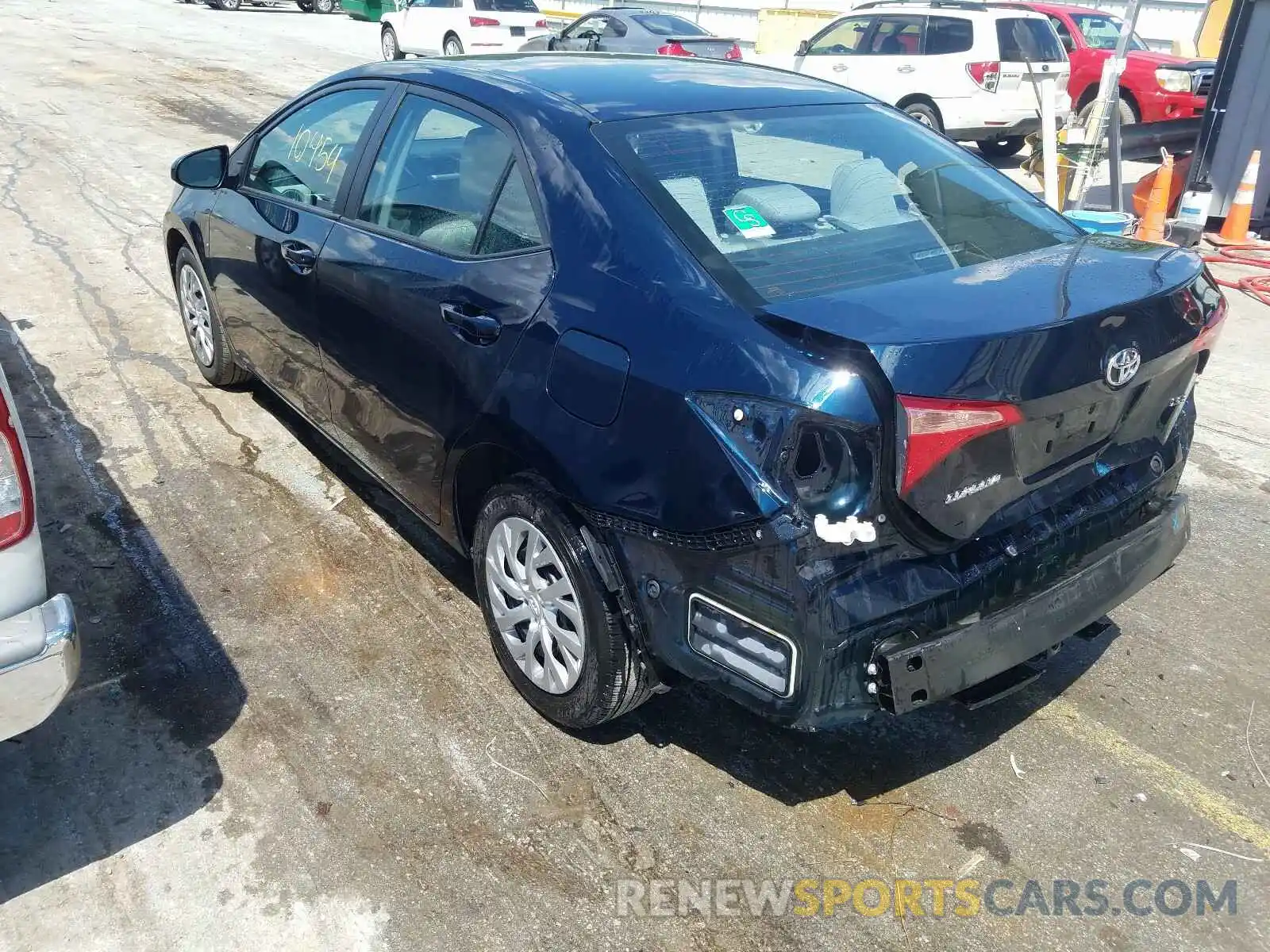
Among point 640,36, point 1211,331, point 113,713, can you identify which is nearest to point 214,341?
point 113,713

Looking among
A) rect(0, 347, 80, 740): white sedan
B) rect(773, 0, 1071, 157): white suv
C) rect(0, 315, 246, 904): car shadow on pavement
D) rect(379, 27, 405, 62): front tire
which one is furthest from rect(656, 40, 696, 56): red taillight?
rect(0, 347, 80, 740): white sedan

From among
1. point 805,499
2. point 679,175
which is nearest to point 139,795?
point 805,499

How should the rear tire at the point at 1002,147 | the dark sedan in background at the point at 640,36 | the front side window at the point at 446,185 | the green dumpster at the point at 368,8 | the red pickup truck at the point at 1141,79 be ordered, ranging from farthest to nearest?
the green dumpster at the point at 368,8
the dark sedan in background at the point at 640,36
the rear tire at the point at 1002,147
the red pickup truck at the point at 1141,79
the front side window at the point at 446,185

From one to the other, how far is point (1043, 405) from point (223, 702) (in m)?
2.48

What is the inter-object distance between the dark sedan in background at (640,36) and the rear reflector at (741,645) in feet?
43.9

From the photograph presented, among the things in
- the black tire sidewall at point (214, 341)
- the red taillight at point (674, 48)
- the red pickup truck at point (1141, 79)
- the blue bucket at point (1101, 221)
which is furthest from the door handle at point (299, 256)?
the red taillight at point (674, 48)

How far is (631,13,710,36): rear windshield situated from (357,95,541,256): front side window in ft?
43.7

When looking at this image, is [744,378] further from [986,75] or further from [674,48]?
[674,48]

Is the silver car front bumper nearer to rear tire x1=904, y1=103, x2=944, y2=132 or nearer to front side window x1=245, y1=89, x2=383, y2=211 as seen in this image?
front side window x1=245, y1=89, x2=383, y2=211

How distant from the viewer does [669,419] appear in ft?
8.04

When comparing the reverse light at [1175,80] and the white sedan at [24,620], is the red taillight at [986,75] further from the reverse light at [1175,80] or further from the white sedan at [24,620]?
the white sedan at [24,620]

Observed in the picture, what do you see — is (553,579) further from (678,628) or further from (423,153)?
(423,153)

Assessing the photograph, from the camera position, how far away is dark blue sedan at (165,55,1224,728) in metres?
2.32

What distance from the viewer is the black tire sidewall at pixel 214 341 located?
5035 millimetres
